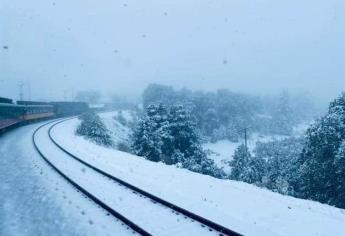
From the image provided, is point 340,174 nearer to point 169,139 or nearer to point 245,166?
point 245,166

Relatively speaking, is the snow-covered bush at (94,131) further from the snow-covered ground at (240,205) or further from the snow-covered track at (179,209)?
the snow-covered track at (179,209)

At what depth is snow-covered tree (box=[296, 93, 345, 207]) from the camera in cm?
2467

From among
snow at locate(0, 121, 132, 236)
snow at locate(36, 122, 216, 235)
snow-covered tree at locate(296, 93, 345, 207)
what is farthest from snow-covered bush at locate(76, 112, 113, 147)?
snow-covered tree at locate(296, 93, 345, 207)

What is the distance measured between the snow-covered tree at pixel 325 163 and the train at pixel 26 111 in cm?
3089

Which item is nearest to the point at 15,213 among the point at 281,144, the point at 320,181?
Result: the point at 320,181

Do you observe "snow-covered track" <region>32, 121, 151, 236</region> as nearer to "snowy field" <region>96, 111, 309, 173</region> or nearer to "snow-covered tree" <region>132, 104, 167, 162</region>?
"snow-covered tree" <region>132, 104, 167, 162</region>

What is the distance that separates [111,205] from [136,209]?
949 millimetres

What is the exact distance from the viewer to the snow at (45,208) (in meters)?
9.37

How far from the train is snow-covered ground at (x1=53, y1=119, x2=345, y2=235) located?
89.9ft

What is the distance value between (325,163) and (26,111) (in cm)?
4513

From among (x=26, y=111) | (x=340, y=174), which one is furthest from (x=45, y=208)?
(x=26, y=111)

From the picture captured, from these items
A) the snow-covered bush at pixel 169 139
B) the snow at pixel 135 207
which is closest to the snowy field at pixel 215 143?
the snow-covered bush at pixel 169 139

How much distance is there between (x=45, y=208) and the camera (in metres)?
11.3

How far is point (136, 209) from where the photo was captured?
10.8m
